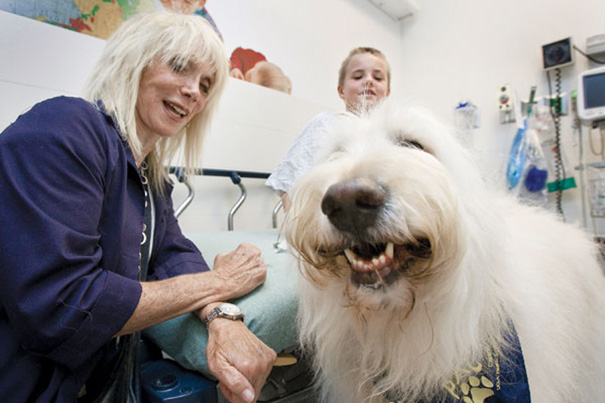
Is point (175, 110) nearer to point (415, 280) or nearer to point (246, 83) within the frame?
point (415, 280)

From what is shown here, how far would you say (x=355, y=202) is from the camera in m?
0.57

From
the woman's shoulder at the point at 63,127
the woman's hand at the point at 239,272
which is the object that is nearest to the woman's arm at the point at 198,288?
the woman's hand at the point at 239,272

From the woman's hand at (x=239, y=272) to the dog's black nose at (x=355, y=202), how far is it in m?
0.49

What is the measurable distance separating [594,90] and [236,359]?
3092 millimetres

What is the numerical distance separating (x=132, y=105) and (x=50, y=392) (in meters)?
0.74

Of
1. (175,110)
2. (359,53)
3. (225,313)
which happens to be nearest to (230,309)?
(225,313)

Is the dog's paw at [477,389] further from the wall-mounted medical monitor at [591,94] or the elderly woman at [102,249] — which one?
the wall-mounted medical monitor at [591,94]

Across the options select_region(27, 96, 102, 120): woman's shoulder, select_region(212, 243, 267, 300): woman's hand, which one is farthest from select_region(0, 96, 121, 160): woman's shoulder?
select_region(212, 243, 267, 300): woman's hand

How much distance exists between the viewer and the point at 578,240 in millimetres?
1305

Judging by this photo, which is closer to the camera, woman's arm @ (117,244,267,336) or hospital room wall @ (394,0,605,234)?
woman's arm @ (117,244,267,336)

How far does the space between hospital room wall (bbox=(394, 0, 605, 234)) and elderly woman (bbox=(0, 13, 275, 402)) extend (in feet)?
6.48

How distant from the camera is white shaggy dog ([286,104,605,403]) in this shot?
58cm

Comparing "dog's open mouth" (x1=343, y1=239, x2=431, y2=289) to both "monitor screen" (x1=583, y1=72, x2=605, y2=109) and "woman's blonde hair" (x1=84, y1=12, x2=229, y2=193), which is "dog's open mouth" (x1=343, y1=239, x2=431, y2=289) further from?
"monitor screen" (x1=583, y1=72, x2=605, y2=109)

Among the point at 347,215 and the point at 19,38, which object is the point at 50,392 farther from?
the point at 19,38
